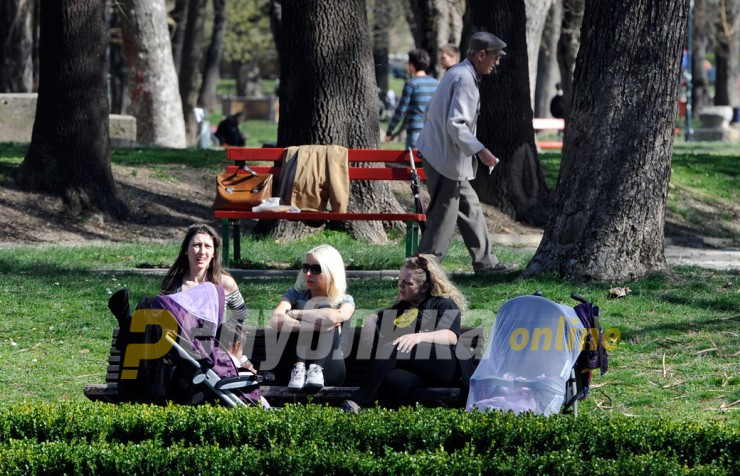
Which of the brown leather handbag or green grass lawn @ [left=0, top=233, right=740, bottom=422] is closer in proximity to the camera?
green grass lawn @ [left=0, top=233, right=740, bottom=422]

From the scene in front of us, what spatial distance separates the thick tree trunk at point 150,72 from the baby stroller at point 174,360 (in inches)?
770

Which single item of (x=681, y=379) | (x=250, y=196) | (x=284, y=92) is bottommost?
(x=681, y=379)

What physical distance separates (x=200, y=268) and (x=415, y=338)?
1275 millimetres

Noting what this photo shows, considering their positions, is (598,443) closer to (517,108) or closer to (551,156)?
(517,108)

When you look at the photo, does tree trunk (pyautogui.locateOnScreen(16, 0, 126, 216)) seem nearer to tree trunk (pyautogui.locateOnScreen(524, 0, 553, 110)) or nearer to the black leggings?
the black leggings

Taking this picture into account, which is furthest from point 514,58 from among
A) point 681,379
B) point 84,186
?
point 681,379

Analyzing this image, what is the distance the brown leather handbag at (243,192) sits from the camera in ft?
35.2

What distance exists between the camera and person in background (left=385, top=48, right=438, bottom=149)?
546 inches

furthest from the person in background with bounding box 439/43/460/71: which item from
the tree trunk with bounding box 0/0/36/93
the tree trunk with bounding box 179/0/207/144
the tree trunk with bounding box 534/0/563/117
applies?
the tree trunk with bounding box 534/0/563/117

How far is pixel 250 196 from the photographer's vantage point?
10742 millimetres

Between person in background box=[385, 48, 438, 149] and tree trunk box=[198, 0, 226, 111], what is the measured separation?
24.3 metres

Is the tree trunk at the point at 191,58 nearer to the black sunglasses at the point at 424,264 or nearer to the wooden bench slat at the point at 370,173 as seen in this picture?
the wooden bench slat at the point at 370,173

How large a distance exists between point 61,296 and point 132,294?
61 cm

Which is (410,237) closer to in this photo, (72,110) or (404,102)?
(404,102)
